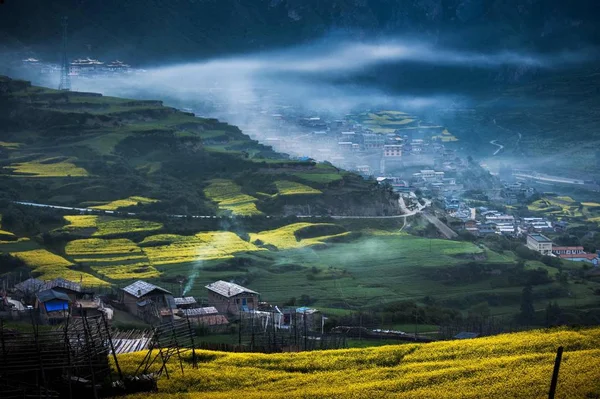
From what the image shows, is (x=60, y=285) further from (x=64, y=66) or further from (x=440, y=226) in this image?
(x=64, y=66)

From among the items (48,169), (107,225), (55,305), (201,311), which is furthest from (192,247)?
(48,169)

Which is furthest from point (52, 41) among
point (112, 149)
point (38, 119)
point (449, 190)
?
point (449, 190)

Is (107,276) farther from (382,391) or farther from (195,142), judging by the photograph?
(195,142)

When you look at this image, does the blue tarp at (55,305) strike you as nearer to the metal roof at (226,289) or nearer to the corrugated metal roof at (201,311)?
the corrugated metal roof at (201,311)

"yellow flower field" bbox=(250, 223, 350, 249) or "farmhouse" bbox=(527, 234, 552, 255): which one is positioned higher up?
"yellow flower field" bbox=(250, 223, 350, 249)

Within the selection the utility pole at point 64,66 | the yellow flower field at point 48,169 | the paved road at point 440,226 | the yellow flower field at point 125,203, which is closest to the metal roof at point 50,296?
the yellow flower field at point 125,203

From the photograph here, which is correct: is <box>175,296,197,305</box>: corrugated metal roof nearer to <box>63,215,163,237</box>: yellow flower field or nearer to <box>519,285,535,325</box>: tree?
<box>519,285,535,325</box>: tree

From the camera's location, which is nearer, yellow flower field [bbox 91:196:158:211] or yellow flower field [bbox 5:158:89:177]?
yellow flower field [bbox 91:196:158:211]

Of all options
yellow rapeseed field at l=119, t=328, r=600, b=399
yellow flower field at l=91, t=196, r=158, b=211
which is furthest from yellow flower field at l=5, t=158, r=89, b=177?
yellow rapeseed field at l=119, t=328, r=600, b=399
